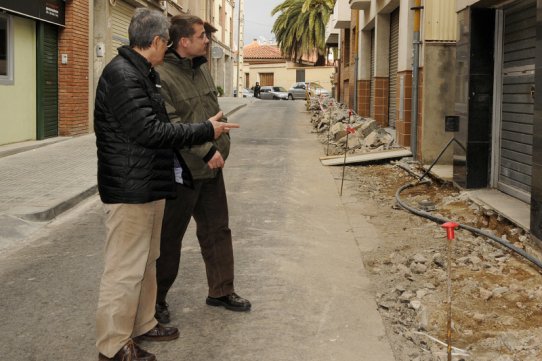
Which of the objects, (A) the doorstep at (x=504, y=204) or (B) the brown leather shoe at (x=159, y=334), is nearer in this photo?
(B) the brown leather shoe at (x=159, y=334)

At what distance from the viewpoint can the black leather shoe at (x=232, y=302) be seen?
4.82 metres

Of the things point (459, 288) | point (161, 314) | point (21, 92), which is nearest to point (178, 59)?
point (161, 314)

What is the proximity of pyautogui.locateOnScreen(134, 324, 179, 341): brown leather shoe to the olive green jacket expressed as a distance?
0.99m

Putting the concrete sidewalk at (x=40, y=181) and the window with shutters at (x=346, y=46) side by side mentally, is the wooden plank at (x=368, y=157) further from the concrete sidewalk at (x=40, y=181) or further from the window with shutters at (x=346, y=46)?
the window with shutters at (x=346, y=46)

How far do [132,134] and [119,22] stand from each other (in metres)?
17.8

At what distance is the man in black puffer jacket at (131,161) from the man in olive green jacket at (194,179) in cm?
43

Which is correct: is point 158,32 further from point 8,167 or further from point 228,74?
point 228,74

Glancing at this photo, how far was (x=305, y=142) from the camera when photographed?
18.3 metres

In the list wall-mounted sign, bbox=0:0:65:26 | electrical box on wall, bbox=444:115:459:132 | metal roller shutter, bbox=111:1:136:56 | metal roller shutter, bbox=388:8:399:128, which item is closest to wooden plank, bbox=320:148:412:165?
electrical box on wall, bbox=444:115:459:132

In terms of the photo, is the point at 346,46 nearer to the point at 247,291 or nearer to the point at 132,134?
the point at 247,291

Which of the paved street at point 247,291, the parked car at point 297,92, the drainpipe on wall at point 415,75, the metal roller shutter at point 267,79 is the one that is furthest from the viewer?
the metal roller shutter at point 267,79

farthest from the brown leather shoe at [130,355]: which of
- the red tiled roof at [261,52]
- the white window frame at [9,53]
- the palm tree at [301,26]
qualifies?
the red tiled roof at [261,52]

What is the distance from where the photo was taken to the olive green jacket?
4227 millimetres

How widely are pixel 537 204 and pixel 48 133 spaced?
1260cm
